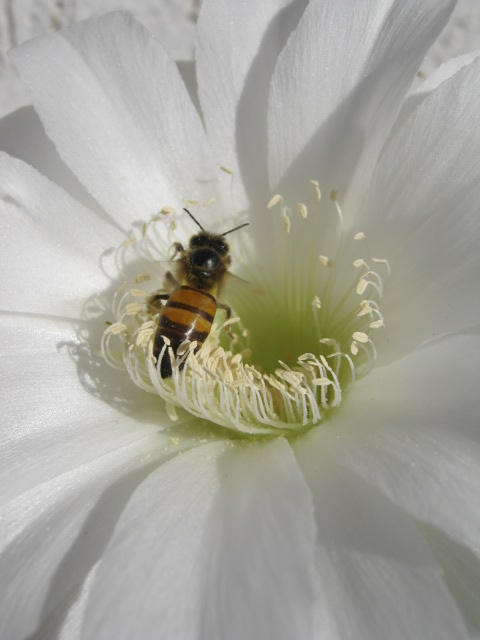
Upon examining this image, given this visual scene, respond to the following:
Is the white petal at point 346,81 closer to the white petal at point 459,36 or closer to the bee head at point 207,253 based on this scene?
the bee head at point 207,253

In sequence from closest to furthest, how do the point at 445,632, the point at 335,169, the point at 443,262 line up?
1. the point at 445,632
2. the point at 443,262
3. the point at 335,169

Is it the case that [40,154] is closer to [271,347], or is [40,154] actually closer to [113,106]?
[113,106]

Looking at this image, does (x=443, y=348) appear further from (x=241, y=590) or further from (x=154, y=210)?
(x=154, y=210)

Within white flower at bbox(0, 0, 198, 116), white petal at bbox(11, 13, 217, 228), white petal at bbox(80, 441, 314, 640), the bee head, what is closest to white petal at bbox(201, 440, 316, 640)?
white petal at bbox(80, 441, 314, 640)

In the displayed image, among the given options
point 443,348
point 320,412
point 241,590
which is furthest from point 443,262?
point 241,590

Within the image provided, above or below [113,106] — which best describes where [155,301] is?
below

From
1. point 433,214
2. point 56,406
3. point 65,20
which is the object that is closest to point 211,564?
point 56,406
